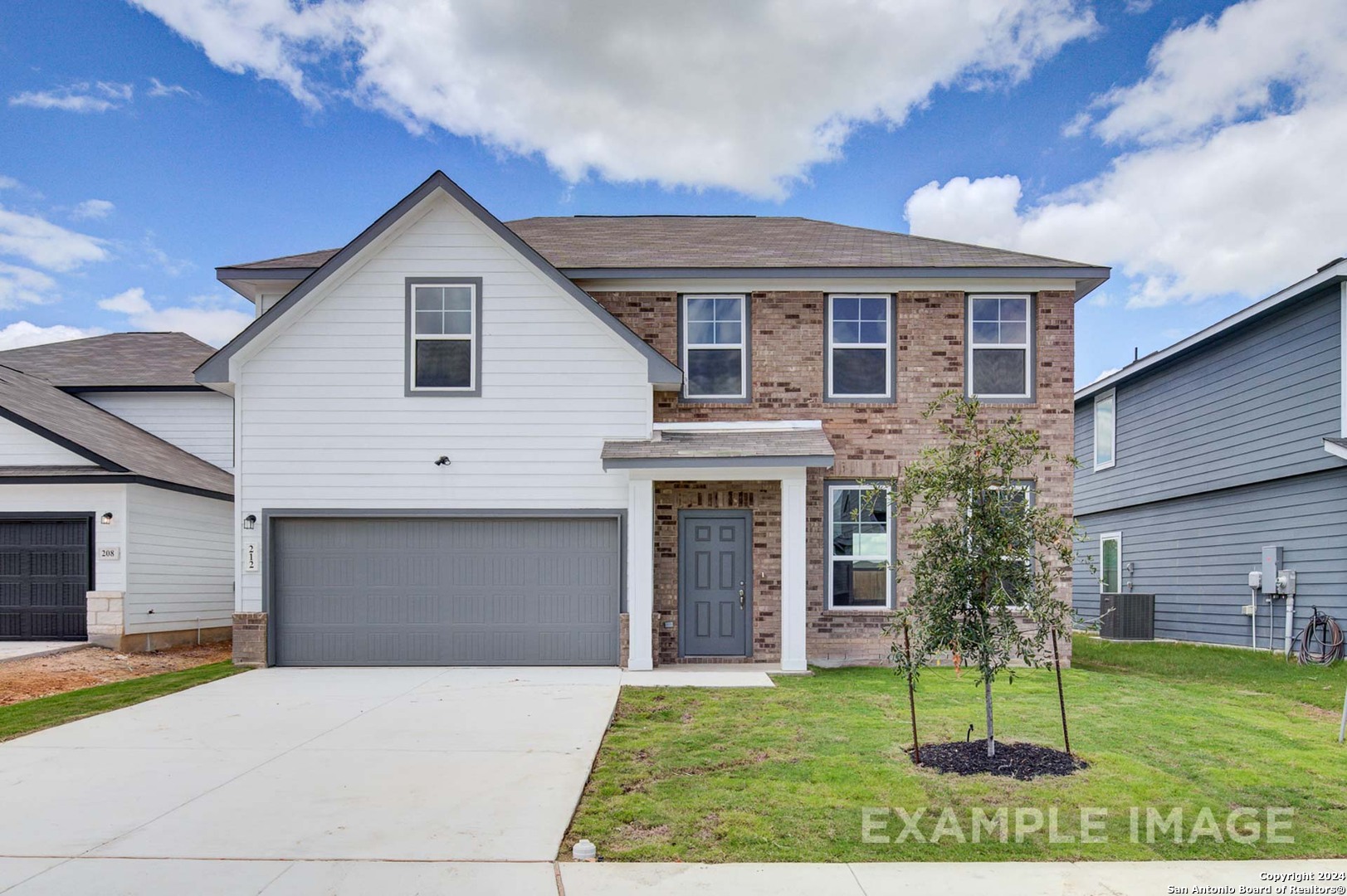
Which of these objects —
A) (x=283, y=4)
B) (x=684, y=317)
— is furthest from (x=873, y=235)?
(x=283, y=4)

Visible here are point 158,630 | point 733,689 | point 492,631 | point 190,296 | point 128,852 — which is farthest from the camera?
point 190,296

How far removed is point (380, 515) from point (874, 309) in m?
7.84

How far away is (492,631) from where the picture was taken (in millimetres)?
13055

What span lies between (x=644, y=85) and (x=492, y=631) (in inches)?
425

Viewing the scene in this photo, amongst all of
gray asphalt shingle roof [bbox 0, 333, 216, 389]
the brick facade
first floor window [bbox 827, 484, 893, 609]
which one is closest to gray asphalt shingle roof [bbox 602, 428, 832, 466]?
the brick facade

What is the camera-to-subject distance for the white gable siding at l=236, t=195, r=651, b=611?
1301 centimetres

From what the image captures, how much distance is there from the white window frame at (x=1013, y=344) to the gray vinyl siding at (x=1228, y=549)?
2.39m

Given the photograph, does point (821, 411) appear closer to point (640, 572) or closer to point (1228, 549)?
point (640, 572)

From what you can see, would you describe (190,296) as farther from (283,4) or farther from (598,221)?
(598,221)

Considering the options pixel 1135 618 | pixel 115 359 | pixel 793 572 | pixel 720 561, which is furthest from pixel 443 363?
pixel 1135 618

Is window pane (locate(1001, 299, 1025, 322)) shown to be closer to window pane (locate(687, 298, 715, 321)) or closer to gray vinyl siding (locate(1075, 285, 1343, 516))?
gray vinyl siding (locate(1075, 285, 1343, 516))

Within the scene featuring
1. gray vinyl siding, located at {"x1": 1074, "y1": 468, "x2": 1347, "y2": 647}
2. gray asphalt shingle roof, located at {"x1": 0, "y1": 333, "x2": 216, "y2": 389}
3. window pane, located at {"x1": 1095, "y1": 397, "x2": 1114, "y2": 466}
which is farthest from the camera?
window pane, located at {"x1": 1095, "y1": 397, "x2": 1114, "y2": 466}

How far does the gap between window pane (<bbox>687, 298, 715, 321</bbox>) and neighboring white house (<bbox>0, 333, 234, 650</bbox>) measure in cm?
889

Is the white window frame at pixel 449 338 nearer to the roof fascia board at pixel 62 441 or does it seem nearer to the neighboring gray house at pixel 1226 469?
the roof fascia board at pixel 62 441
